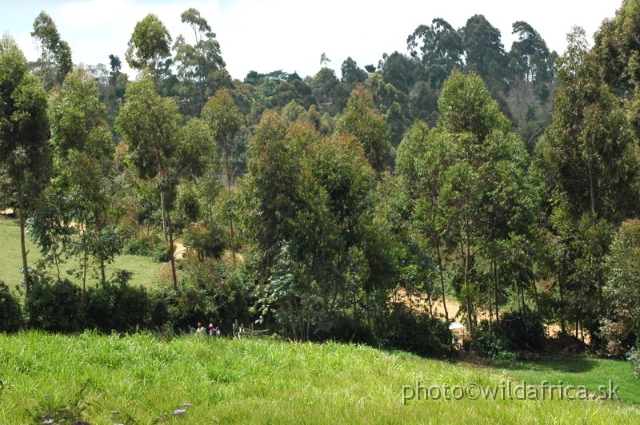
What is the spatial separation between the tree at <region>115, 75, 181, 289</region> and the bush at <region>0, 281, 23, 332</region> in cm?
455

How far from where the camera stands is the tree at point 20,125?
49.7 feet

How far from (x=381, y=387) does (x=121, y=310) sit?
12.4m

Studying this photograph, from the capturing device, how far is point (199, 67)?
164ft

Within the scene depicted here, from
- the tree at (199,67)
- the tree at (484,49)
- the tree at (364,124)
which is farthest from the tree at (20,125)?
the tree at (484,49)

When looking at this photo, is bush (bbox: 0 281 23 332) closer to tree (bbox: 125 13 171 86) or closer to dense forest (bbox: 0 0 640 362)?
dense forest (bbox: 0 0 640 362)

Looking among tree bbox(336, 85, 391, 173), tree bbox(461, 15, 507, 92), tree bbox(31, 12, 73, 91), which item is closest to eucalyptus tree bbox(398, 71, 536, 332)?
tree bbox(336, 85, 391, 173)

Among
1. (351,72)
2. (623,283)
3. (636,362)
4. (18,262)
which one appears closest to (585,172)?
(623,283)

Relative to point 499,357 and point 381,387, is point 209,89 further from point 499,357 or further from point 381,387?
point 381,387

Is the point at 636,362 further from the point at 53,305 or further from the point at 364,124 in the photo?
the point at 53,305

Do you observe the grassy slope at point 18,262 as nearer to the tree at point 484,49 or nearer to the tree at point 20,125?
the tree at point 20,125

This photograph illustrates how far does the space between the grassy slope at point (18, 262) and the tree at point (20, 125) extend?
4.70 metres

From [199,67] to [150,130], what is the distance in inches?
1322

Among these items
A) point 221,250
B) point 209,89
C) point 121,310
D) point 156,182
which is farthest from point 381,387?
point 209,89

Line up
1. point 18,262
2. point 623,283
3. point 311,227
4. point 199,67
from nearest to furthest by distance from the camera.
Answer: point 311,227
point 623,283
point 18,262
point 199,67
